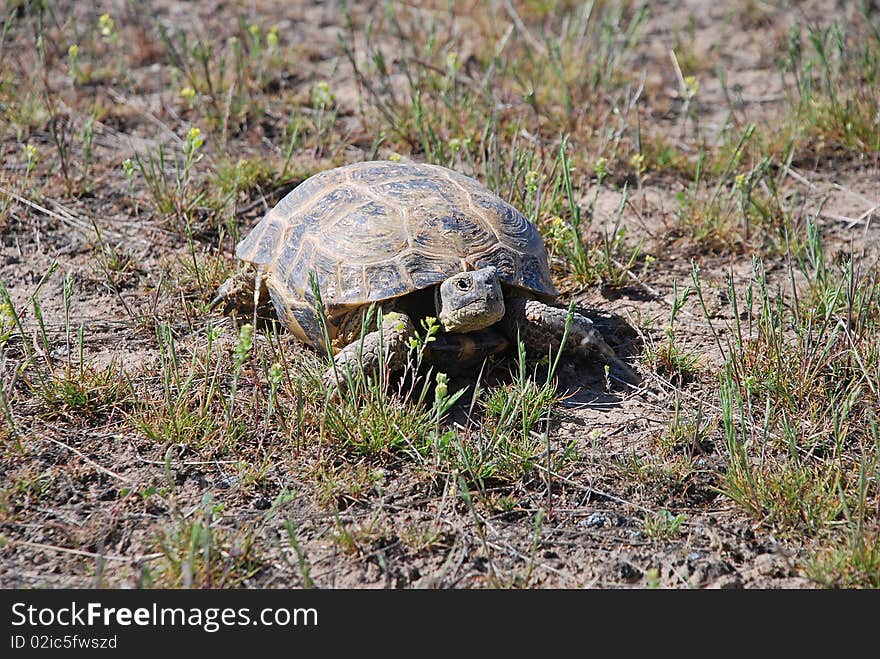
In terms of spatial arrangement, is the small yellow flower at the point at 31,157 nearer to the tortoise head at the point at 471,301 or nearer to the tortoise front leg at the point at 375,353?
the tortoise front leg at the point at 375,353

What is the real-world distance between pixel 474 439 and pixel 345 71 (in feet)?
14.9

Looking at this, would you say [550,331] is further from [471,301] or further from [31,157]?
[31,157]

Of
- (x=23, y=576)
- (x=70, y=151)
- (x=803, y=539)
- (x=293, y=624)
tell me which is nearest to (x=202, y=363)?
(x=23, y=576)

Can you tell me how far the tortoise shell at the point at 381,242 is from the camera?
3965 mm

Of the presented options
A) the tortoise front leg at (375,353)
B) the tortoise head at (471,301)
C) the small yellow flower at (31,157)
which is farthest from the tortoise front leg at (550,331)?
the small yellow flower at (31,157)

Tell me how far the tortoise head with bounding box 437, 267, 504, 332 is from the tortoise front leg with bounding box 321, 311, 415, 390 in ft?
0.68

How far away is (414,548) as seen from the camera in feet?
10.9

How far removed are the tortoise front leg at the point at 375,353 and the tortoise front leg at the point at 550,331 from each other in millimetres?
521

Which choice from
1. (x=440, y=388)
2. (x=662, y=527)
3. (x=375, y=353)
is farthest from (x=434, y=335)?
(x=662, y=527)

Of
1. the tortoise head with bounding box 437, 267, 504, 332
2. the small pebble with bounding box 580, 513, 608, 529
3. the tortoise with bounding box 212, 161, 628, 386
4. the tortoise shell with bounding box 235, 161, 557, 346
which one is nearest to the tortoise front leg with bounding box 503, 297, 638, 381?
the tortoise with bounding box 212, 161, 628, 386

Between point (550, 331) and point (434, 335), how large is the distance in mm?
542

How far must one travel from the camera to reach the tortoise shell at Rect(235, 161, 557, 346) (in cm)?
396

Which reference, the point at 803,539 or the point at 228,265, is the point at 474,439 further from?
the point at 228,265

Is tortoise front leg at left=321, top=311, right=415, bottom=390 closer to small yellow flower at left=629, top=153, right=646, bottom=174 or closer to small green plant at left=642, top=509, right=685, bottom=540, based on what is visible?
small green plant at left=642, top=509, right=685, bottom=540
